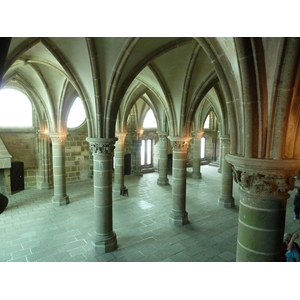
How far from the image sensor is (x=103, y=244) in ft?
20.2

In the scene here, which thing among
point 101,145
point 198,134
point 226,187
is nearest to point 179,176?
point 101,145

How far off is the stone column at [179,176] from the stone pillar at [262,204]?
14.8 feet

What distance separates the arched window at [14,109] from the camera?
38.5 feet

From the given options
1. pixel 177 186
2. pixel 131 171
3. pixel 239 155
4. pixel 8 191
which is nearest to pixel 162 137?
pixel 131 171

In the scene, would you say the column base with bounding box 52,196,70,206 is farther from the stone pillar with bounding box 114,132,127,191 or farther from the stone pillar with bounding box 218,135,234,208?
the stone pillar with bounding box 218,135,234,208

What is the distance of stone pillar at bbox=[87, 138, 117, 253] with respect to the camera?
19.9 feet

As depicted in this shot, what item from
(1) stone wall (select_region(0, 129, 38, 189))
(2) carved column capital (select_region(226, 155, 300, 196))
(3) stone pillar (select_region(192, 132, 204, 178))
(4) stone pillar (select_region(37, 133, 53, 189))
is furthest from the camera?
(3) stone pillar (select_region(192, 132, 204, 178))

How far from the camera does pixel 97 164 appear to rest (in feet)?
20.0

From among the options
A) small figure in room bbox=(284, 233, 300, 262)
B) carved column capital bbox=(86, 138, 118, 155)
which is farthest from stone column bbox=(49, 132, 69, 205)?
small figure in room bbox=(284, 233, 300, 262)

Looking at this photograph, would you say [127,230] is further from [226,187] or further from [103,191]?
[226,187]

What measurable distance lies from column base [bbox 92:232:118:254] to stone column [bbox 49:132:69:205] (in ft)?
14.7

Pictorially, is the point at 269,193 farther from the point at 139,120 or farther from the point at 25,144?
the point at 139,120

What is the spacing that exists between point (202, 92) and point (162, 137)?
6210 millimetres

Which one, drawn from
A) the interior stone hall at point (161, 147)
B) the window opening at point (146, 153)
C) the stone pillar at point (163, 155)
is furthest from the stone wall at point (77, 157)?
the window opening at point (146, 153)
